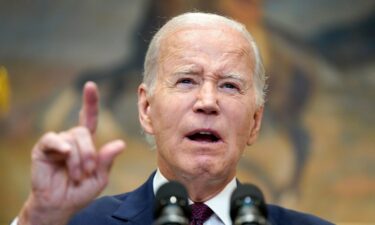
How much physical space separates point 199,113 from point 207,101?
0.19ft

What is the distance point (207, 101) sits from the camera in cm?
290

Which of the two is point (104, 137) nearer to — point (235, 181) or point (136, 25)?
point (136, 25)

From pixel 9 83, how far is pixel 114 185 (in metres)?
1.58

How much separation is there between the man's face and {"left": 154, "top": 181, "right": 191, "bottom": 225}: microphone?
0.74 meters

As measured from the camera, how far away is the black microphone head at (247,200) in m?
2.10

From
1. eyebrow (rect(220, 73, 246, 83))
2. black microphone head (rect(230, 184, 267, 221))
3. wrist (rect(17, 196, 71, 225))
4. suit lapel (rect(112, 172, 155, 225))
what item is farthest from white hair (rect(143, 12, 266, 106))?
black microphone head (rect(230, 184, 267, 221))

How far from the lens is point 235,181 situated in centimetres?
314

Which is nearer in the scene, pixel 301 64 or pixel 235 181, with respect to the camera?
pixel 235 181

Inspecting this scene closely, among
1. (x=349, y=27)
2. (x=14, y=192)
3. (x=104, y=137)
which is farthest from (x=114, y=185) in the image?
(x=349, y=27)

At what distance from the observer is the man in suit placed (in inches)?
Result: 115

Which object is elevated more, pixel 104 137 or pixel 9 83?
pixel 9 83

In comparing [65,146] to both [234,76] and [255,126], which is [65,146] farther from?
[255,126]

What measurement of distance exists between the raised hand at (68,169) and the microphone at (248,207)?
0.36 m

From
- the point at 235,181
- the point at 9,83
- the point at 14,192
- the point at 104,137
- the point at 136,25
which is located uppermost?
the point at 235,181
